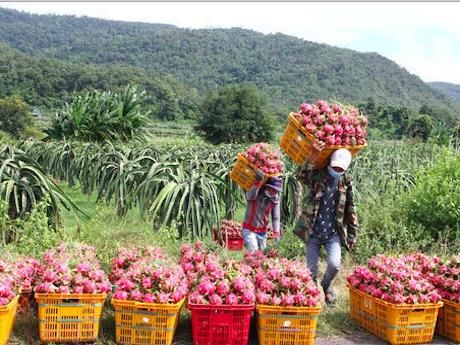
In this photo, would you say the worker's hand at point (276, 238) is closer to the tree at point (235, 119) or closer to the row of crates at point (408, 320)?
the row of crates at point (408, 320)

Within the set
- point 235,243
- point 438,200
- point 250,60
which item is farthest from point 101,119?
point 250,60

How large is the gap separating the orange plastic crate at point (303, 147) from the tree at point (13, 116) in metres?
34.4

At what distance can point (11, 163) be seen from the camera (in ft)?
21.1

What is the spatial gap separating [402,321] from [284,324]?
1.02 m

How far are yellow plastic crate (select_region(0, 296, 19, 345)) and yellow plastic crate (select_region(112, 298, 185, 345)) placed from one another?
69 cm

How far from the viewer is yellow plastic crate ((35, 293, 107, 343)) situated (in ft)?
14.0

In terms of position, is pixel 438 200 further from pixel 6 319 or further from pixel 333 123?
pixel 6 319

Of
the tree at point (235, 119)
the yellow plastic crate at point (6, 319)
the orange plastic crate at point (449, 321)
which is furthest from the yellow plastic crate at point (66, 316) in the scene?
the tree at point (235, 119)

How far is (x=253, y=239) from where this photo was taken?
6867 mm

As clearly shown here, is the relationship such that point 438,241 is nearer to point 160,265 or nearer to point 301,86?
point 160,265

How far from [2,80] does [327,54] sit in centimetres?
4911

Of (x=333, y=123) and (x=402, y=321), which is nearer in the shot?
(x=402, y=321)

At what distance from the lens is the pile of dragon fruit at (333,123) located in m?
5.40

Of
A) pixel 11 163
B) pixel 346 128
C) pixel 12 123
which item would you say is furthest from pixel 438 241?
pixel 12 123
